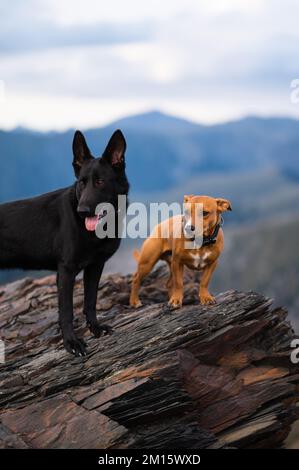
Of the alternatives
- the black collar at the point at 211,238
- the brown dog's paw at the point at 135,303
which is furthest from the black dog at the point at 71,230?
the brown dog's paw at the point at 135,303

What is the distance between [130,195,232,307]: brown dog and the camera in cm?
1470

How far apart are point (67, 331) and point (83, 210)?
2781mm

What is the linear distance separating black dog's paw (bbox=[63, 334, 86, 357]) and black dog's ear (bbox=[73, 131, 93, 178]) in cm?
352

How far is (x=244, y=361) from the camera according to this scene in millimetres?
15789

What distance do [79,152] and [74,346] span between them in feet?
13.6

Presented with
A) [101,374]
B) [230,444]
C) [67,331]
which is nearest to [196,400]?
[230,444]

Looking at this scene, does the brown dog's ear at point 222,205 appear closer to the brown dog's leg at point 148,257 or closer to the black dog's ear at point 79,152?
the brown dog's leg at point 148,257

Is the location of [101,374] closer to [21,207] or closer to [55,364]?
[55,364]

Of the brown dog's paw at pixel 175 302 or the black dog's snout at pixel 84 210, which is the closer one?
the black dog's snout at pixel 84 210

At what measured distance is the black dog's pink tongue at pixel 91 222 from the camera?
1419 centimetres
